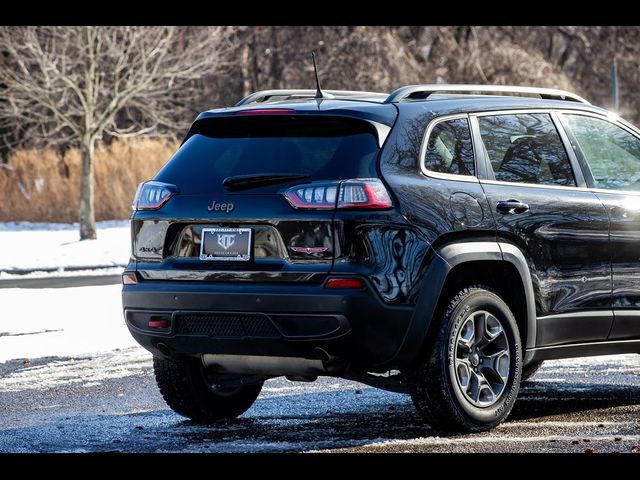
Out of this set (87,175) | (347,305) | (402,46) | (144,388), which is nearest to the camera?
(347,305)

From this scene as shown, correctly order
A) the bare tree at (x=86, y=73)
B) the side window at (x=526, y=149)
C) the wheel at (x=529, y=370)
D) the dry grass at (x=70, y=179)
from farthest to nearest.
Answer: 1. the dry grass at (x=70, y=179)
2. the bare tree at (x=86, y=73)
3. the wheel at (x=529, y=370)
4. the side window at (x=526, y=149)

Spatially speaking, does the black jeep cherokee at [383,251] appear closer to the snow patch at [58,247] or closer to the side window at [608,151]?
the side window at [608,151]

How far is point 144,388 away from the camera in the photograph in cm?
970

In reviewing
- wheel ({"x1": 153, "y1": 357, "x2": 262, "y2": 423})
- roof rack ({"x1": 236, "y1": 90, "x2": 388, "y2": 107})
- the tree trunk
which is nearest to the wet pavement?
wheel ({"x1": 153, "y1": 357, "x2": 262, "y2": 423})

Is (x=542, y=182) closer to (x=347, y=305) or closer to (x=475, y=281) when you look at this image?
(x=475, y=281)

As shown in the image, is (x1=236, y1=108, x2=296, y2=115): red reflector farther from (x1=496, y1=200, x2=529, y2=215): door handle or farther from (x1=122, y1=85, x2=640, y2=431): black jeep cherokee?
(x1=496, y1=200, x2=529, y2=215): door handle

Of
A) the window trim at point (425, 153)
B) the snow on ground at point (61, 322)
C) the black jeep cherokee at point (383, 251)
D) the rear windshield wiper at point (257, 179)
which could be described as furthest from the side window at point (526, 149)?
the snow on ground at point (61, 322)

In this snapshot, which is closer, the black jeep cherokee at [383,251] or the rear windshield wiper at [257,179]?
the black jeep cherokee at [383,251]

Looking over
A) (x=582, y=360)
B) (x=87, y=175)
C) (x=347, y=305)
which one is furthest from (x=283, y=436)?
(x=87, y=175)

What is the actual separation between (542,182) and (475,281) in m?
0.77

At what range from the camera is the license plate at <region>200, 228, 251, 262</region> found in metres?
7.20

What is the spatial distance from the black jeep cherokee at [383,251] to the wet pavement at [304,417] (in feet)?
0.86

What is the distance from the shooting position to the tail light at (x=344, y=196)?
277 inches

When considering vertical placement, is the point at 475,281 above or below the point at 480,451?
above
